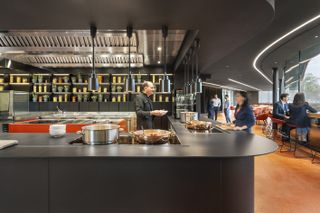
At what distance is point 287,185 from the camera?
327 centimetres

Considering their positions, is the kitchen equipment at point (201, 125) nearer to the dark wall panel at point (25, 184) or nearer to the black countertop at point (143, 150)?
the black countertop at point (143, 150)

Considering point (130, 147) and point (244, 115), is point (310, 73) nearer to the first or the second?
point (244, 115)

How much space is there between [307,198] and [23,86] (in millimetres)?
8336

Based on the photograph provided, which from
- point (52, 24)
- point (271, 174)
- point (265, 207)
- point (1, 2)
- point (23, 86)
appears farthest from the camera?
point (23, 86)

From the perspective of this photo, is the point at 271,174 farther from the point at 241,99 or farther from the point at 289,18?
the point at 289,18

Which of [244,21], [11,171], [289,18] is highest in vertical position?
[289,18]

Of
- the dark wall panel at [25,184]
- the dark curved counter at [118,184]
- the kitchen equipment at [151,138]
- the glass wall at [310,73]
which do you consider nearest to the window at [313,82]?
the glass wall at [310,73]

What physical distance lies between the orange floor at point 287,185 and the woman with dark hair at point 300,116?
24.3 inches

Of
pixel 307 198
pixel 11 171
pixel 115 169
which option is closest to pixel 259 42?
pixel 307 198

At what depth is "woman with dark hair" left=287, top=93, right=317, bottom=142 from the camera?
15.7ft

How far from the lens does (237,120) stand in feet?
11.6

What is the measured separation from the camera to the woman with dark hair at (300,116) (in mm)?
4777

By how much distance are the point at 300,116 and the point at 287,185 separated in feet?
7.35

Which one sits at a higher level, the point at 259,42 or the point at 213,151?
the point at 259,42
